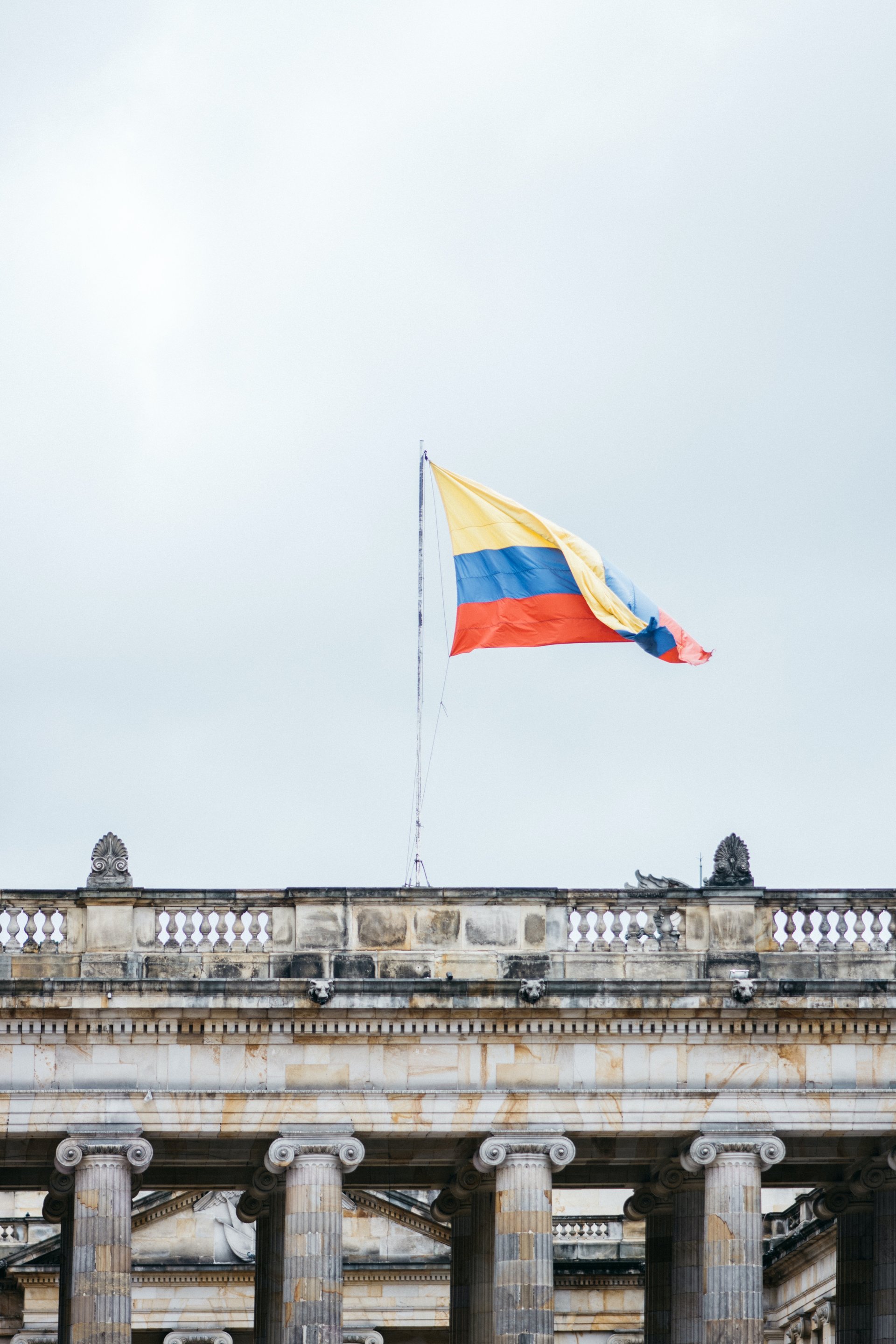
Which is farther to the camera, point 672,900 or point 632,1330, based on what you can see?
point 632,1330

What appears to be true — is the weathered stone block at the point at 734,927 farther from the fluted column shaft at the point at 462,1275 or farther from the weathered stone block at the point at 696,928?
the fluted column shaft at the point at 462,1275

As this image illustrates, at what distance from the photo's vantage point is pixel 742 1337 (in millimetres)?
57625

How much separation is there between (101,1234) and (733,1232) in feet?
37.9

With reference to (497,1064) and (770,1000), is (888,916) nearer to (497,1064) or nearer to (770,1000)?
(770,1000)

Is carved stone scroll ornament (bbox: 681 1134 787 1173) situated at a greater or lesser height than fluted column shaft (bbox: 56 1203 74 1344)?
greater

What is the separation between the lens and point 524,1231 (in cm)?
5809

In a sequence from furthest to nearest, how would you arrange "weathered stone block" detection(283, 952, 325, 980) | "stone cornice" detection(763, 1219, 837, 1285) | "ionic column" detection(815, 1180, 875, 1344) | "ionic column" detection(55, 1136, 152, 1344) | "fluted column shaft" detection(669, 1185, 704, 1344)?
"stone cornice" detection(763, 1219, 837, 1285) < "ionic column" detection(815, 1180, 875, 1344) < "fluted column shaft" detection(669, 1185, 704, 1344) < "weathered stone block" detection(283, 952, 325, 980) < "ionic column" detection(55, 1136, 152, 1344)

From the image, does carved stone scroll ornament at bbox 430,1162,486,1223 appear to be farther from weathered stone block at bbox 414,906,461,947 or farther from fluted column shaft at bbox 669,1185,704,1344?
weathered stone block at bbox 414,906,461,947

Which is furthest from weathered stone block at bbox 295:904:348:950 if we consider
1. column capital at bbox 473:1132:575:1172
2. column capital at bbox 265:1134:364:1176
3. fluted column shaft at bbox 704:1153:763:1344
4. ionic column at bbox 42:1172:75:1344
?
fluted column shaft at bbox 704:1153:763:1344

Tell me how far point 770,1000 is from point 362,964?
760 centimetres

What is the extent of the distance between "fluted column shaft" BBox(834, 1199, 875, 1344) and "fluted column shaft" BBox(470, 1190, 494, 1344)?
7176 mm

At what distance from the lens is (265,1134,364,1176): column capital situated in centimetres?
5812

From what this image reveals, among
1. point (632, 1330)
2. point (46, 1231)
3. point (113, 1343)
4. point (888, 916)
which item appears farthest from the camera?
point (46, 1231)

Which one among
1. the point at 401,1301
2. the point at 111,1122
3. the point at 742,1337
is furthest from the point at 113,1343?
the point at 401,1301
